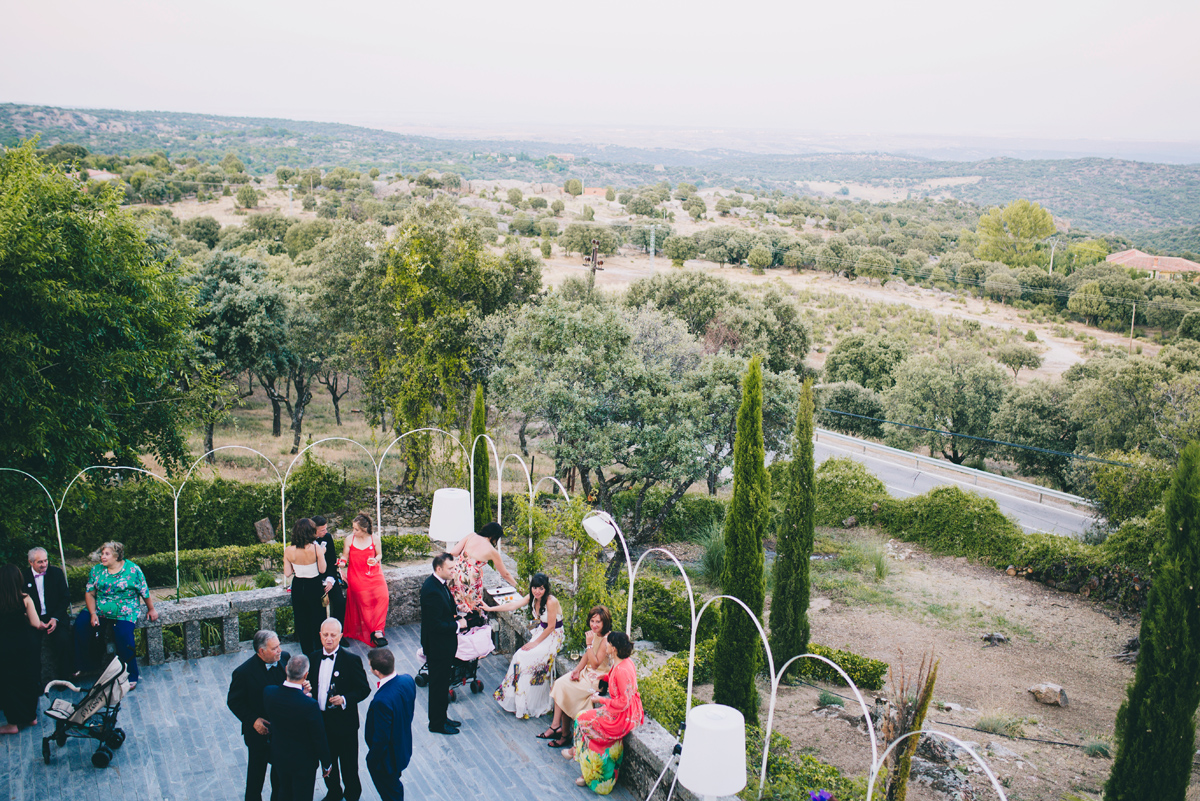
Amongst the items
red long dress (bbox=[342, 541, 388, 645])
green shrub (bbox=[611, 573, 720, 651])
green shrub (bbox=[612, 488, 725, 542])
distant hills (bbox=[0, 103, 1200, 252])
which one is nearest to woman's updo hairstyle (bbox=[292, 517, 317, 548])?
red long dress (bbox=[342, 541, 388, 645])

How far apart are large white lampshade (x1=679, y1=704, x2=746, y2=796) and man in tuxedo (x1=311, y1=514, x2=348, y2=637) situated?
15.2ft

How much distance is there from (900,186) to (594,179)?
74507 millimetres

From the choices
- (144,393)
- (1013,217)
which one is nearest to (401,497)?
(144,393)

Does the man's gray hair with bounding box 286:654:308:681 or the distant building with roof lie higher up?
the distant building with roof

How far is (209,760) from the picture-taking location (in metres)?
6.66

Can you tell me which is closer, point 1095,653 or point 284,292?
point 1095,653

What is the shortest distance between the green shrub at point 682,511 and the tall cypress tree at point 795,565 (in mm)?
8769

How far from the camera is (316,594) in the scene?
25.8 ft

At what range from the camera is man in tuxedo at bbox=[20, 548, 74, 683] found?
7.08 metres

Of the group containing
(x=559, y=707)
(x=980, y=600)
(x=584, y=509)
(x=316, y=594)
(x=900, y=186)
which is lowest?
(x=980, y=600)

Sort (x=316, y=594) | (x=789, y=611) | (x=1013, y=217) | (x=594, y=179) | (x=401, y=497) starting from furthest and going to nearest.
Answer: (x=594, y=179), (x=1013, y=217), (x=401, y=497), (x=789, y=611), (x=316, y=594)

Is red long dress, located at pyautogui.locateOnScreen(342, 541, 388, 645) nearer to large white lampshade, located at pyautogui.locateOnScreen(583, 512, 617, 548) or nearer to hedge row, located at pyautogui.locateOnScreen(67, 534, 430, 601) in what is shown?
large white lampshade, located at pyautogui.locateOnScreen(583, 512, 617, 548)

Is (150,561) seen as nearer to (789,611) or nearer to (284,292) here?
(789,611)

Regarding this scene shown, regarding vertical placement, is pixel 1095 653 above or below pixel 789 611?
below
